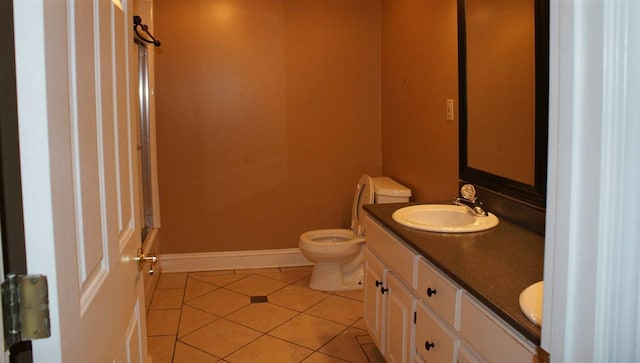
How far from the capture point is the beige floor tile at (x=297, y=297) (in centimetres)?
368

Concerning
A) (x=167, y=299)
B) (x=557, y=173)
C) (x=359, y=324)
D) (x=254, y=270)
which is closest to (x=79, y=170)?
(x=557, y=173)

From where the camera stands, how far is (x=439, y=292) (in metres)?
1.92

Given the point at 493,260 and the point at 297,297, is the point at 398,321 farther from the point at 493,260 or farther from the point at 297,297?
the point at 297,297

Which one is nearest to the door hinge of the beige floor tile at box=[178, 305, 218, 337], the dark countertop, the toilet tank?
the dark countertop

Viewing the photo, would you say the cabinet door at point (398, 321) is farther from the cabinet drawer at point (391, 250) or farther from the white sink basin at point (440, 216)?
the white sink basin at point (440, 216)

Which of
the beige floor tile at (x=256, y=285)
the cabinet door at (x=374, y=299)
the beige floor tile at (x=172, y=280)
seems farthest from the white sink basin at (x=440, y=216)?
the beige floor tile at (x=172, y=280)

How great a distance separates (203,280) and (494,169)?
2.48m

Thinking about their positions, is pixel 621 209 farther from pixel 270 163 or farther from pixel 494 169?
pixel 270 163

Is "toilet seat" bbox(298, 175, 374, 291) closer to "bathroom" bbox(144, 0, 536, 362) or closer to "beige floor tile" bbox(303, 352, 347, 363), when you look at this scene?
"bathroom" bbox(144, 0, 536, 362)

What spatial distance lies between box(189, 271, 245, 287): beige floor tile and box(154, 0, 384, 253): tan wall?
0.20m

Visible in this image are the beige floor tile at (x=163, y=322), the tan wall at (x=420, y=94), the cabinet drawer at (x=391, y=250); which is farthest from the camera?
the beige floor tile at (x=163, y=322)

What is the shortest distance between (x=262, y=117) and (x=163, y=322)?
5.60ft

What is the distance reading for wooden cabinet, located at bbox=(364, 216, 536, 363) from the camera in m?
1.55

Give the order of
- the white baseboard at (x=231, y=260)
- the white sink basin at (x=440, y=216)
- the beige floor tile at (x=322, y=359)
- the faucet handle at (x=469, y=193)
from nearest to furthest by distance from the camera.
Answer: the white sink basin at (x=440, y=216), the faucet handle at (x=469, y=193), the beige floor tile at (x=322, y=359), the white baseboard at (x=231, y=260)
